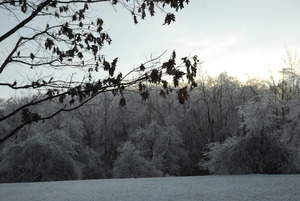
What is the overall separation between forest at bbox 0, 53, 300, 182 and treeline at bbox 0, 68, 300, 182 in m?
0.04

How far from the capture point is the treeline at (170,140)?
12.7 m

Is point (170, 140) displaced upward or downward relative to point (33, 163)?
upward

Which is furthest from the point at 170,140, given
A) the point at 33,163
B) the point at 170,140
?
the point at 33,163

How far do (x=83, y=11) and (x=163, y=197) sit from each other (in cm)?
379

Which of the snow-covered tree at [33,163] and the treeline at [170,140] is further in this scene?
the snow-covered tree at [33,163]

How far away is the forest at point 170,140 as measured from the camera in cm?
1266

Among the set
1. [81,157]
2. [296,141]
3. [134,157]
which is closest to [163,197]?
[296,141]

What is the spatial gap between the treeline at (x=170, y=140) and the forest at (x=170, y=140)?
4 cm

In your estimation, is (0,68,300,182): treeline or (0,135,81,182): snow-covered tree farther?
(0,135,81,182): snow-covered tree

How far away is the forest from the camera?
41.5 feet

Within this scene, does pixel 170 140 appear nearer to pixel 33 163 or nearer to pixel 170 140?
pixel 170 140

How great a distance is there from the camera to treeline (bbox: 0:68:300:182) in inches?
499

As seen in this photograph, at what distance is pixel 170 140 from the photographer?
26.7 meters

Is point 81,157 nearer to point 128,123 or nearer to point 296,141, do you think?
point 128,123
